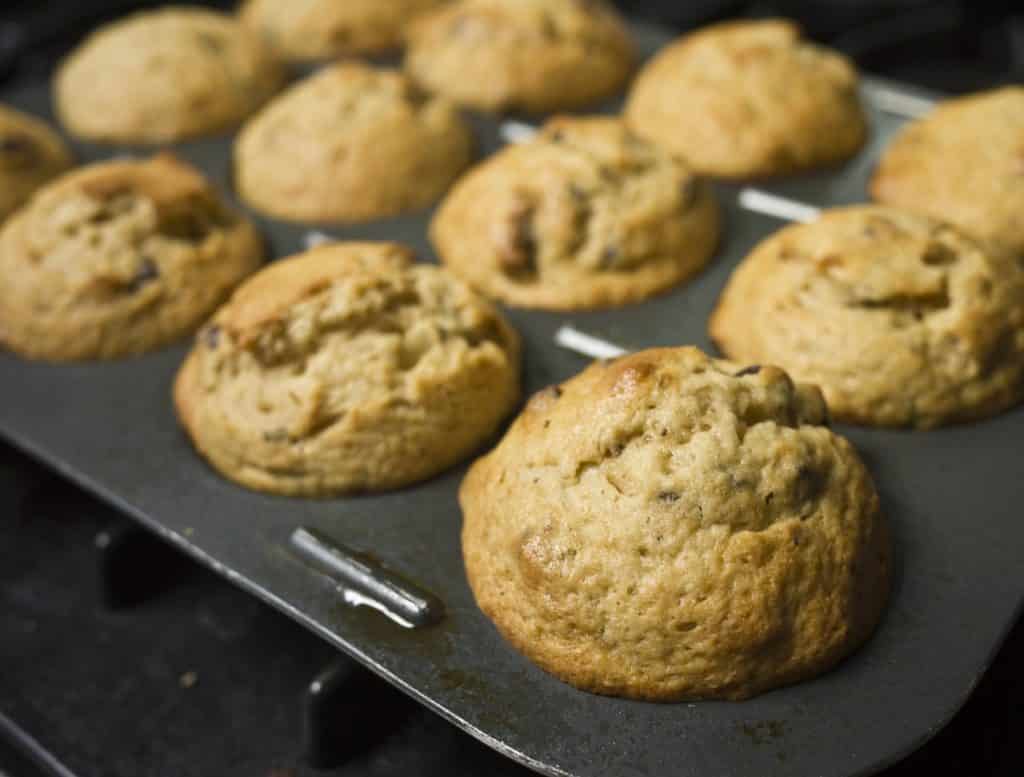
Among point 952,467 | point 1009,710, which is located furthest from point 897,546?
point 1009,710

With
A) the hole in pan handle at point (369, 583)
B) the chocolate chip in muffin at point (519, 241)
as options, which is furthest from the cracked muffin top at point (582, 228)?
the hole in pan handle at point (369, 583)

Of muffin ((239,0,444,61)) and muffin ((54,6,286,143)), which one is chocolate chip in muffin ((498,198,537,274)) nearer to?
muffin ((54,6,286,143))

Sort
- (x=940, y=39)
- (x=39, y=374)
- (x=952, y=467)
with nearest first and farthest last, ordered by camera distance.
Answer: (x=952, y=467) → (x=39, y=374) → (x=940, y=39)

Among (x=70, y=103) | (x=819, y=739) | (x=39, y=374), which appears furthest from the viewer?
(x=70, y=103)

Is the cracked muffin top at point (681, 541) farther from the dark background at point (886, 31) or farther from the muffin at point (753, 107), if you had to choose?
the dark background at point (886, 31)

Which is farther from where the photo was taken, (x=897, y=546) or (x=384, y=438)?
(x=384, y=438)

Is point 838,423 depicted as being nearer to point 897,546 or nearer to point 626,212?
point 897,546

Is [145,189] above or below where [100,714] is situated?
above
